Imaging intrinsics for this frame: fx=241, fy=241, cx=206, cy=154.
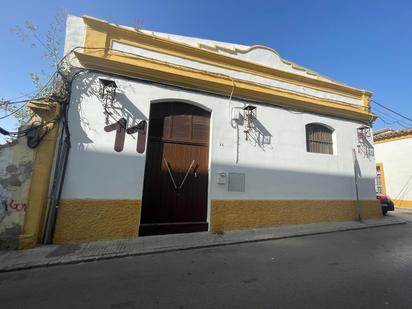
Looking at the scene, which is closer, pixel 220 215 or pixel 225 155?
pixel 220 215

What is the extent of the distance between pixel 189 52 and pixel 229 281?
6.63 meters

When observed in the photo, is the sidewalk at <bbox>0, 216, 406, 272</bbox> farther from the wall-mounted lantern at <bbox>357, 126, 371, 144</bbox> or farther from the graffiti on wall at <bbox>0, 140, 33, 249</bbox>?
the wall-mounted lantern at <bbox>357, 126, 371, 144</bbox>

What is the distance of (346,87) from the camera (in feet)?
33.2

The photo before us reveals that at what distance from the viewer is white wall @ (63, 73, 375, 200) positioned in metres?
6.18

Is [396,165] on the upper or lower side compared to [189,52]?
lower

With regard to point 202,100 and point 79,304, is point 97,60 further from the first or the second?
point 79,304

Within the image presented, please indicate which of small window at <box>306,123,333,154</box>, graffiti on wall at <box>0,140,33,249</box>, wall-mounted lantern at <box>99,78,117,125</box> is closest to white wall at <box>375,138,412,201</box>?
small window at <box>306,123,333,154</box>

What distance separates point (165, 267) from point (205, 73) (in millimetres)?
5809

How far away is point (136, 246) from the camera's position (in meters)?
5.55

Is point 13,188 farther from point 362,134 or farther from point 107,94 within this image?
point 362,134

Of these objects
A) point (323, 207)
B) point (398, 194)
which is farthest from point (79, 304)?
point (398, 194)

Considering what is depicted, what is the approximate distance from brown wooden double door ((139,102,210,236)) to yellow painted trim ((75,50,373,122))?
2.66 ft

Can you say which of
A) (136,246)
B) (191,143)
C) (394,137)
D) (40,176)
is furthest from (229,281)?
(394,137)

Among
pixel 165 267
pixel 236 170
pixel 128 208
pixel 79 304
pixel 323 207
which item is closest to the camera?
pixel 79 304
